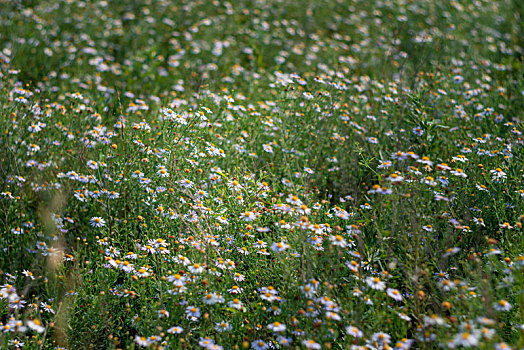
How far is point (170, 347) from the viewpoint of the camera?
7.58 ft

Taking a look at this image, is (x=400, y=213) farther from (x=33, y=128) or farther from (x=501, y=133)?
(x=33, y=128)

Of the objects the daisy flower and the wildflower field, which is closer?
the wildflower field

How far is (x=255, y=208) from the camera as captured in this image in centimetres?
296

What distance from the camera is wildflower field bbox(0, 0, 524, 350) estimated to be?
2330mm

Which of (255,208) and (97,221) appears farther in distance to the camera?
(97,221)

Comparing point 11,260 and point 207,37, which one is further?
point 207,37

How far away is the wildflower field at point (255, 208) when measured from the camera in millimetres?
2330

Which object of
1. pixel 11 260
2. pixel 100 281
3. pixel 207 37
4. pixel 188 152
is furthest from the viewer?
pixel 207 37

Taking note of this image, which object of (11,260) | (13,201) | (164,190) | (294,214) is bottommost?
(11,260)

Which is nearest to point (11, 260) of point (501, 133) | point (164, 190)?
point (164, 190)

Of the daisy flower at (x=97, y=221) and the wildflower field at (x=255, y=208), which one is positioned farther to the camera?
the daisy flower at (x=97, y=221)

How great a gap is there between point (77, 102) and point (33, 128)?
28.9 inches

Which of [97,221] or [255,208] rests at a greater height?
[255,208]

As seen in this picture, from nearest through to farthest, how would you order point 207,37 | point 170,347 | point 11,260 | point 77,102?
point 170,347 → point 11,260 → point 77,102 → point 207,37
